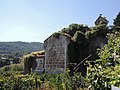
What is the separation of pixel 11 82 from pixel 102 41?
49.4 ft

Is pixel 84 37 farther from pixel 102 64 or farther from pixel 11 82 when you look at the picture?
pixel 102 64

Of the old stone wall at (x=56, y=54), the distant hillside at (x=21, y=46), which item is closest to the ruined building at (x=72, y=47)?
the old stone wall at (x=56, y=54)

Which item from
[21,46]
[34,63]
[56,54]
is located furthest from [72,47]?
[21,46]

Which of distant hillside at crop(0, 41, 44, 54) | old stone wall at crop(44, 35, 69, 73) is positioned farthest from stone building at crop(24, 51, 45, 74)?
distant hillside at crop(0, 41, 44, 54)

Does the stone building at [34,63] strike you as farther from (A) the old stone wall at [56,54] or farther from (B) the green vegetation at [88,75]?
(B) the green vegetation at [88,75]

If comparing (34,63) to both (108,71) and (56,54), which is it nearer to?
(56,54)

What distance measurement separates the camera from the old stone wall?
29000 mm

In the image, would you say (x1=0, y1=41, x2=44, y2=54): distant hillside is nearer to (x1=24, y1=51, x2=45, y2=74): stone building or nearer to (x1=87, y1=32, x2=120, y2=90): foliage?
(x1=24, y1=51, x2=45, y2=74): stone building

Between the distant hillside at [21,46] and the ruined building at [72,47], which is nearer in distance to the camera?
the ruined building at [72,47]

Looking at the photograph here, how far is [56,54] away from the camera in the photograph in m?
30.0

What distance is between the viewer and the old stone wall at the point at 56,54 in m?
29.0

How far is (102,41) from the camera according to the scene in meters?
28.1

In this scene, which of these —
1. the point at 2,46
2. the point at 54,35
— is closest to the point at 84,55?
the point at 54,35

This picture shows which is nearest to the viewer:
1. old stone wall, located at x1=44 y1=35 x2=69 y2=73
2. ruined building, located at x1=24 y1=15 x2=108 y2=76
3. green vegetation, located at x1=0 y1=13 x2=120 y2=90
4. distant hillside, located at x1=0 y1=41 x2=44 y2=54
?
green vegetation, located at x1=0 y1=13 x2=120 y2=90
